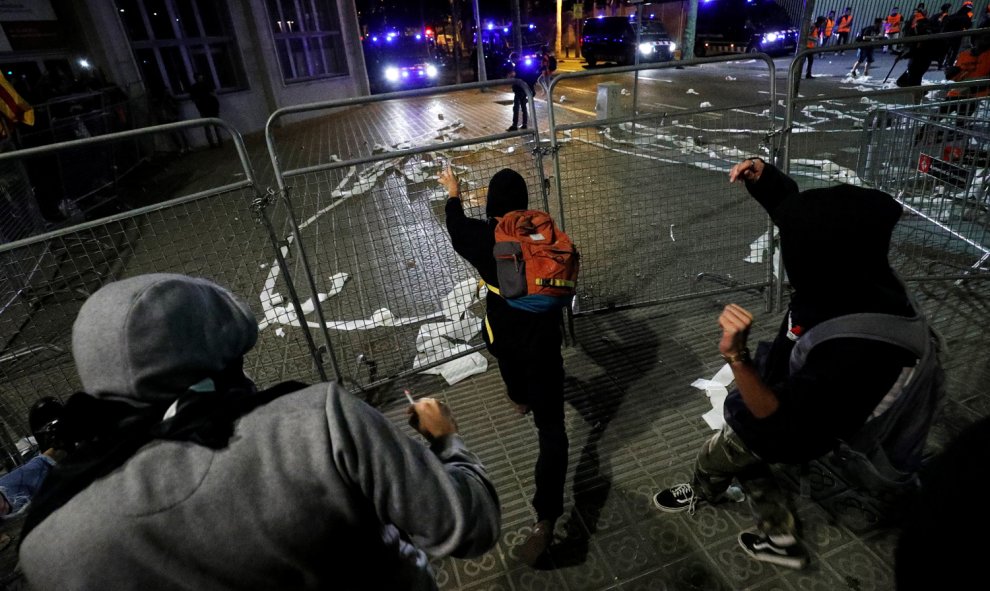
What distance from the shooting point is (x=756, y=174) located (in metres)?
2.72

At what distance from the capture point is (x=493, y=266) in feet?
8.70

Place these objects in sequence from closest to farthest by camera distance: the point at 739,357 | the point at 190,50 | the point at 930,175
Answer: the point at 739,357, the point at 930,175, the point at 190,50

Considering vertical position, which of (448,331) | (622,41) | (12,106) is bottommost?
(448,331)

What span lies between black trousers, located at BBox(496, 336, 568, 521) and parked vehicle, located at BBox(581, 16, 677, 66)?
21008 millimetres

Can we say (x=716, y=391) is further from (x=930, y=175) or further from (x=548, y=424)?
(x=930, y=175)

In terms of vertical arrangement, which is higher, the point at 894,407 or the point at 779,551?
the point at 894,407

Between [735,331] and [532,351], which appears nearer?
[735,331]

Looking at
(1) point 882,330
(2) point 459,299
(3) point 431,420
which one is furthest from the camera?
(2) point 459,299

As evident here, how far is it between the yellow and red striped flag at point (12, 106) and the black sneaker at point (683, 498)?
8.65 meters

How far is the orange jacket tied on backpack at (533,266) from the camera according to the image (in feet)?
8.00

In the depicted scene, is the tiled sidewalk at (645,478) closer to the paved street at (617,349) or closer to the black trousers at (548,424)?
the paved street at (617,349)

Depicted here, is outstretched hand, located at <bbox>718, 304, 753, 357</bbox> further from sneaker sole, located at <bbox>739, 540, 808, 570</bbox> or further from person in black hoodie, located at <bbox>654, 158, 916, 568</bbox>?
sneaker sole, located at <bbox>739, 540, 808, 570</bbox>

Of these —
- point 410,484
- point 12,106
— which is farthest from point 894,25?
point 12,106

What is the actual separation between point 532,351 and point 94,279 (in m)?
6.32
